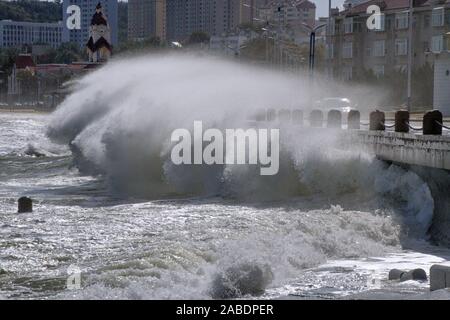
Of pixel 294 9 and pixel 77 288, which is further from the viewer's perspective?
pixel 294 9

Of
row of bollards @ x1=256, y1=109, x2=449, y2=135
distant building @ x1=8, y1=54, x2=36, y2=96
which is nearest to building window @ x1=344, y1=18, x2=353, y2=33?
row of bollards @ x1=256, y1=109, x2=449, y2=135

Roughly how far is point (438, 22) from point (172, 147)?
43887mm

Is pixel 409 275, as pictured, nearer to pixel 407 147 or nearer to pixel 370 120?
pixel 407 147

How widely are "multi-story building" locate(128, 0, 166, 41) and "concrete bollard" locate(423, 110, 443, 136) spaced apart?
146249 millimetres

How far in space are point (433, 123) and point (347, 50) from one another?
65.4 metres

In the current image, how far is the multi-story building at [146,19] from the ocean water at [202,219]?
12889 centimetres

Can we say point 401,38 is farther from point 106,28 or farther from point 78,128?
point 106,28

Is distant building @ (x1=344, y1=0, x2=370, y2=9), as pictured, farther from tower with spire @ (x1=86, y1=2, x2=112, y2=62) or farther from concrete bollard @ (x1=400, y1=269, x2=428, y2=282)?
concrete bollard @ (x1=400, y1=269, x2=428, y2=282)

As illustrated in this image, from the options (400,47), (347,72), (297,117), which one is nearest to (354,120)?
(297,117)

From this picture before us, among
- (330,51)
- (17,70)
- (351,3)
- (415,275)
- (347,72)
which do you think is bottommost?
(415,275)

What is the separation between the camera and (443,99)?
133 feet

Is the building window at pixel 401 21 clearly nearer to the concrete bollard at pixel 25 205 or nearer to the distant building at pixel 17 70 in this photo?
the concrete bollard at pixel 25 205

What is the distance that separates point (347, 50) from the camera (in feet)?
281
